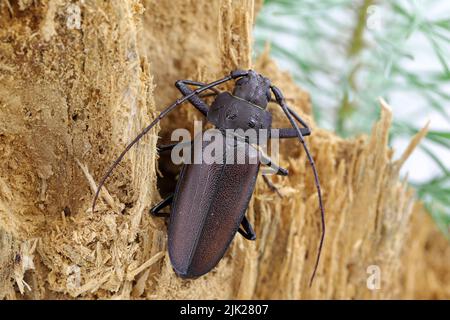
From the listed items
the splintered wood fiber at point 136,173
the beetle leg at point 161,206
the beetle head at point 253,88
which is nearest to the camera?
the splintered wood fiber at point 136,173

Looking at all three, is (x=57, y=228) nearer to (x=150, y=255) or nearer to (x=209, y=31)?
(x=150, y=255)

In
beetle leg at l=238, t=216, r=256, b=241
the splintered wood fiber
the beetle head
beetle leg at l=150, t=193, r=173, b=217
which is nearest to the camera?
the splintered wood fiber

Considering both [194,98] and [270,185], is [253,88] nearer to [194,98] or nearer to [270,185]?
[194,98]

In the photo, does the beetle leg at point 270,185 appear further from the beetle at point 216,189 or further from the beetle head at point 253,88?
the beetle head at point 253,88

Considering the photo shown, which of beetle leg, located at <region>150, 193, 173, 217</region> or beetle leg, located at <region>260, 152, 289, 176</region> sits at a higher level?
beetle leg, located at <region>260, 152, 289, 176</region>

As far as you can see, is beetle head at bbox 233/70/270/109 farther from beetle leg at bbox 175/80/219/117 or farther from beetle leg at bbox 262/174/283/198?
beetle leg at bbox 262/174/283/198

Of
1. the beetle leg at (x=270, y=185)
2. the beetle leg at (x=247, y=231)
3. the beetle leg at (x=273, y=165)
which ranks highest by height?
the beetle leg at (x=273, y=165)

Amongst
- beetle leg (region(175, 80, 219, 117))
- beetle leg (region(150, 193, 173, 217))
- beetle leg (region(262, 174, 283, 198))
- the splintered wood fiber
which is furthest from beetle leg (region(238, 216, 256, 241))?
beetle leg (region(175, 80, 219, 117))

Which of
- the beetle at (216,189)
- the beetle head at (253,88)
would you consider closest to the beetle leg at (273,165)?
the beetle at (216,189)
